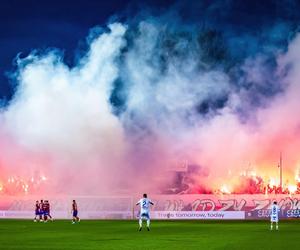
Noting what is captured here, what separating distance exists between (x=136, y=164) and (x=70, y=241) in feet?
178

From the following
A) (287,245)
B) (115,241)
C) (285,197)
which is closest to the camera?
(287,245)

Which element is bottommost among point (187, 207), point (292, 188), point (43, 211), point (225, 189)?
point (43, 211)

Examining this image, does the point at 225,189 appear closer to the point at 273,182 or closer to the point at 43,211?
the point at 273,182

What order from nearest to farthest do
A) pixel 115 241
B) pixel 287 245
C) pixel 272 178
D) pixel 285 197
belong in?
pixel 287 245
pixel 115 241
pixel 285 197
pixel 272 178

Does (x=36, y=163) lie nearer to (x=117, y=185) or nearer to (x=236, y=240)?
(x=117, y=185)

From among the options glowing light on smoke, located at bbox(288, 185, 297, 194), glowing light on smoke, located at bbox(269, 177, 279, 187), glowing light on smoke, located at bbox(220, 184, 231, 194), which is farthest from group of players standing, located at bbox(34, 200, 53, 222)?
glowing light on smoke, located at bbox(269, 177, 279, 187)

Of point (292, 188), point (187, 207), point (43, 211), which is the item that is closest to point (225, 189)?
point (292, 188)

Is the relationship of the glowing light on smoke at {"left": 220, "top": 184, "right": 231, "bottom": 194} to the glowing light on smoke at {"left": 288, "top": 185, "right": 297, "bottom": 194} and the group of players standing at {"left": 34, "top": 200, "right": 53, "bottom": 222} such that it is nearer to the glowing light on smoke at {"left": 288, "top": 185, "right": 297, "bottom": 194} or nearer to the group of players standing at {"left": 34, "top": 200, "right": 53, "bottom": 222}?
the glowing light on smoke at {"left": 288, "top": 185, "right": 297, "bottom": 194}

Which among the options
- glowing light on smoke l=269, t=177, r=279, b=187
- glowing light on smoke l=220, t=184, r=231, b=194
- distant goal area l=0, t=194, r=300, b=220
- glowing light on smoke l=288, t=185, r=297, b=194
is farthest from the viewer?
glowing light on smoke l=269, t=177, r=279, b=187

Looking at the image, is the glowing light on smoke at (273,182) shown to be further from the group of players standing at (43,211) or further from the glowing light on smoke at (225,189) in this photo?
the group of players standing at (43,211)

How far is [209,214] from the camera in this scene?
200 feet

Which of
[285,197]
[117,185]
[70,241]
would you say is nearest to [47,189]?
[117,185]

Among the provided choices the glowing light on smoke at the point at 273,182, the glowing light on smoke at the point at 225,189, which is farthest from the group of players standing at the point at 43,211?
the glowing light on smoke at the point at 273,182

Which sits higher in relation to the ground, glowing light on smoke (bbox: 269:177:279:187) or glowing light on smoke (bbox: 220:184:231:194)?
glowing light on smoke (bbox: 269:177:279:187)
